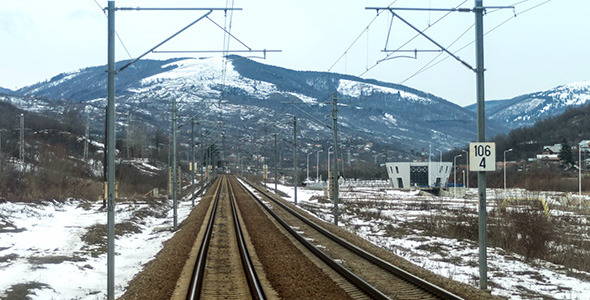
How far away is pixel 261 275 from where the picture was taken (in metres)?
15.8

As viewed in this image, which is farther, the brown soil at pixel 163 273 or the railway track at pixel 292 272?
the brown soil at pixel 163 273

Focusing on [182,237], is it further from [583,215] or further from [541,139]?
[541,139]

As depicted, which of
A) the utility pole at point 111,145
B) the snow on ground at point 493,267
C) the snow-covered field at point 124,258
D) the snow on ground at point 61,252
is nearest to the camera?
the utility pole at point 111,145

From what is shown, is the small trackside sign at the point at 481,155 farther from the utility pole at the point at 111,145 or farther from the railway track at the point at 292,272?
the utility pole at the point at 111,145

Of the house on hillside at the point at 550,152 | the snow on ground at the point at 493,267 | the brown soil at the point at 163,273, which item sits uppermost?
the house on hillside at the point at 550,152

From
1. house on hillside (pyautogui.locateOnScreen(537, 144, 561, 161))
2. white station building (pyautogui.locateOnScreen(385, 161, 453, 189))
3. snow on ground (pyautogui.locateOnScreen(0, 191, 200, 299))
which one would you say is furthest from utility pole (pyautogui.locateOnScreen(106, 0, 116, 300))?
house on hillside (pyautogui.locateOnScreen(537, 144, 561, 161))

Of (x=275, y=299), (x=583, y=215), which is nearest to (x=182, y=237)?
(x=275, y=299)

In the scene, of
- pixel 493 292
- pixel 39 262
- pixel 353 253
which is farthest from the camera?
pixel 353 253

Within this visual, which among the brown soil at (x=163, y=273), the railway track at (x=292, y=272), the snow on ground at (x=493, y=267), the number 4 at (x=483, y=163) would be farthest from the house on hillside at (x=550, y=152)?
the number 4 at (x=483, y=163)

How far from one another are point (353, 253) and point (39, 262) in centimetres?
1052

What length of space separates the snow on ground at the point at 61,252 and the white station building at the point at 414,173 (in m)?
84.9

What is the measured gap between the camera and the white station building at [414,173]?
117750mm

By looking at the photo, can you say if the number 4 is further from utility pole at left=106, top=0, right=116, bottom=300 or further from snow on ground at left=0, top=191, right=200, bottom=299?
snow on ground at left=0, top=191, right=200, bottom=299

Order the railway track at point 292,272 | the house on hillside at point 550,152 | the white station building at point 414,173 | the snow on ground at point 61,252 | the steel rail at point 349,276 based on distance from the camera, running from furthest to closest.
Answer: the house on hillside at point 550,152 → the white station building at point 414,173 → the snow on ground at point 61,252 → the railway track at point 292,272 → the steel rail at point 349,276
